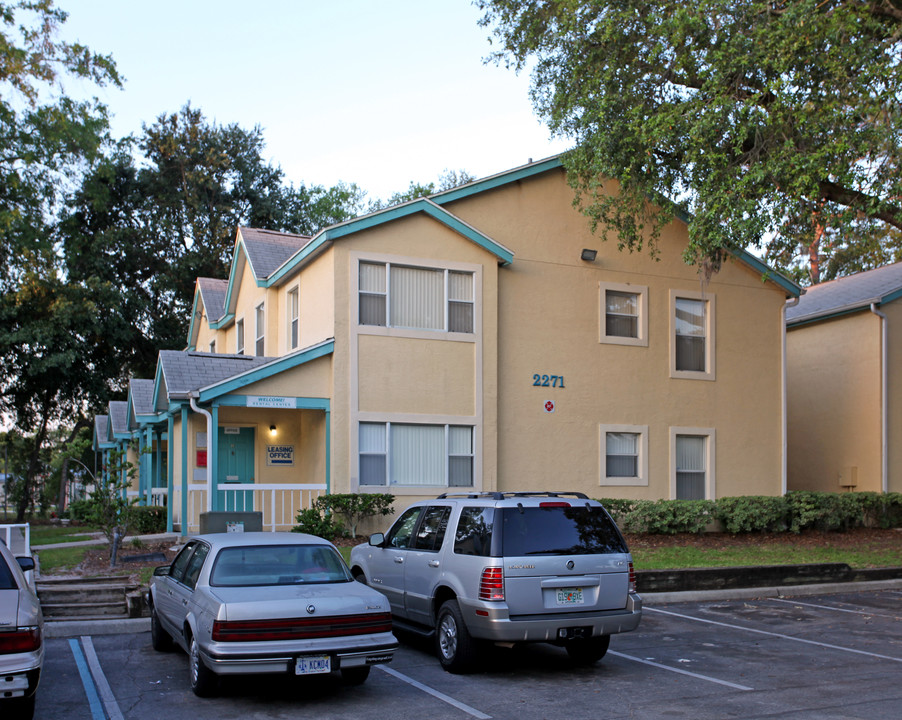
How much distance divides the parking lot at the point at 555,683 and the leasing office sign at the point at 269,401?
24.1 feet

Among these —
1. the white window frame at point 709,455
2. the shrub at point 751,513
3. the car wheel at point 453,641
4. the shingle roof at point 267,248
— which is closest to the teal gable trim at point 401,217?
the shingle roof at point 267,248

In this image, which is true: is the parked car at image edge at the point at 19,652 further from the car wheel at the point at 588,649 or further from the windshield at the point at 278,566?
the car wheel at the point at 588,649

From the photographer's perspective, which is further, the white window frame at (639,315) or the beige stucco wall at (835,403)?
the beige stucco wall at (835,403)

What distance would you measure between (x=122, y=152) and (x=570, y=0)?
27.1 m

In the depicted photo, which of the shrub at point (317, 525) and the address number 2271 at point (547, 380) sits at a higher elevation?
the address number 2271 at point (547, 380)

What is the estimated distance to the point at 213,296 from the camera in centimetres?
2945

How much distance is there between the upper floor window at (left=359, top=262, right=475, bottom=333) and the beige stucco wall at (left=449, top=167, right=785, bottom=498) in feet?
3.35

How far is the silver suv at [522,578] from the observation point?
27.5ft

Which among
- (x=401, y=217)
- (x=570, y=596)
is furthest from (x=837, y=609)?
(x=401, y=217)

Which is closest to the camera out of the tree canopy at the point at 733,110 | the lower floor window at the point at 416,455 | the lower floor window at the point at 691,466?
the tree canopy at the point at 733,110

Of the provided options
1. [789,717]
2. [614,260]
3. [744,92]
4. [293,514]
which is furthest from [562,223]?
[789,717]

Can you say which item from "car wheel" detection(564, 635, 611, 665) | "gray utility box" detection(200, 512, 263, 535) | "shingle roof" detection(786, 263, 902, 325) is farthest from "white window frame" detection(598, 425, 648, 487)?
"car wheel" detection(564, 635, 611, 665)

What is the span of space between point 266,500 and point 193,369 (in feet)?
10.1

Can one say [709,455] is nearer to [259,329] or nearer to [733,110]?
[733,110]
